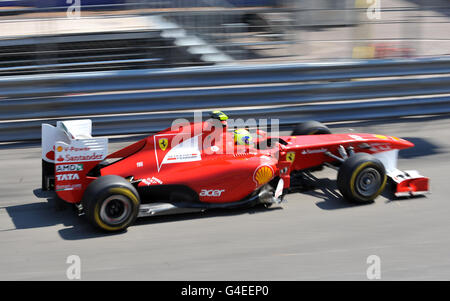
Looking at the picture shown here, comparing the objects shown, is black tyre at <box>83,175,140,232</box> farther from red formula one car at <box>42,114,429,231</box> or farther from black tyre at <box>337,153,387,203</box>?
black tyre at <box>337,153,387,203</box>

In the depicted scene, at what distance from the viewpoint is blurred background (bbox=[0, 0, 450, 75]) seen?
8.80m

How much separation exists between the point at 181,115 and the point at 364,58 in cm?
323

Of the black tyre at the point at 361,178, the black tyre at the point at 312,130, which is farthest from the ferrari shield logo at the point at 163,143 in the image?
the black tyre at the point at 312,130

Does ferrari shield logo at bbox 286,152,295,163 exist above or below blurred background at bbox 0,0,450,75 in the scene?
below

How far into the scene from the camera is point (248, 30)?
8852 mm

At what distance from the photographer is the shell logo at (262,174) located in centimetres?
604

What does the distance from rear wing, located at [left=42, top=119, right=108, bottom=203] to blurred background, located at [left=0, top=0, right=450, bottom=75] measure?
2940 mm

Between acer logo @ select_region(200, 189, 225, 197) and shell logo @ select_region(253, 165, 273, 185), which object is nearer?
acer logo @ select_region(200, 189, 225, 197)

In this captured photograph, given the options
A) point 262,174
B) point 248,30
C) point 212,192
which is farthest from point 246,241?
point 248,30

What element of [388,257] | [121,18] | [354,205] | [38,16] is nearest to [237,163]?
[354,205]

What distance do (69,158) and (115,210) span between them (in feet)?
2.39

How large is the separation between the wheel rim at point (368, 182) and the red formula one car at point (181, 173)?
11 millimetres

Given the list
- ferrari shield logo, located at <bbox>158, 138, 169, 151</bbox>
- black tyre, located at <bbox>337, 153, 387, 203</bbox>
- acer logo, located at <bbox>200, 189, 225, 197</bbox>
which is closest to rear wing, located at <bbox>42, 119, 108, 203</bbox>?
ferrari shield logo, located at <bbox>158, 138, 169, 151</bbox>

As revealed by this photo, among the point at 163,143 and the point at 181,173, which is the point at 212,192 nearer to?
the point at 181,173
